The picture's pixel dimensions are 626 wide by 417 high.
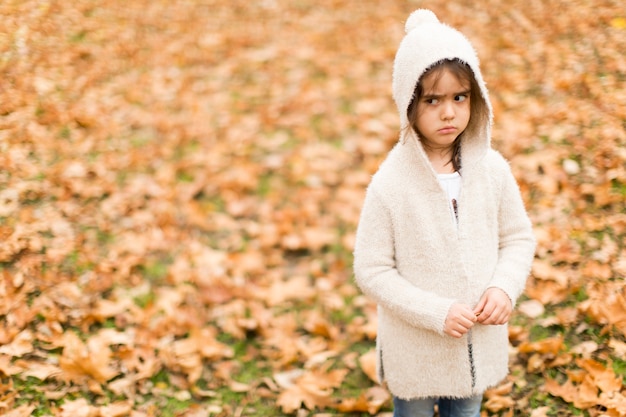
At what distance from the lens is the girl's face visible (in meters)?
2.08

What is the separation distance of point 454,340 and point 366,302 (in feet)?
5.79

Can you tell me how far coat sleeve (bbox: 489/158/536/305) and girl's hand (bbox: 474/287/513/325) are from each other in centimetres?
4

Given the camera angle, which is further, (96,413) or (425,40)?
(96,413)

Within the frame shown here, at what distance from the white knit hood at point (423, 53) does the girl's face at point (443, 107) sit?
2.0 inches

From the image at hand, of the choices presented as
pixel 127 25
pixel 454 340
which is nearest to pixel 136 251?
pixel 454 340

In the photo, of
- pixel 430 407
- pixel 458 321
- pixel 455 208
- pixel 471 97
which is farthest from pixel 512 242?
pixel 430 407

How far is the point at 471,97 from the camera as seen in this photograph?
89.7 inches

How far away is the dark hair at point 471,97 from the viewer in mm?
2076

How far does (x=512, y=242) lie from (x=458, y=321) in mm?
460

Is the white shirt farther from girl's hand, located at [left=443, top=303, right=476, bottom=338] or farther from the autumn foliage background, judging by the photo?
the autumn foliage background

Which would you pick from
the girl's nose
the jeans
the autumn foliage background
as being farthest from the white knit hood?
the autumn foliage background

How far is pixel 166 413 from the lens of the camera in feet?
10.2

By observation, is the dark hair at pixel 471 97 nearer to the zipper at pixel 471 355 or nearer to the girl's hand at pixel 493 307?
the girl's hand at pixel 493 307

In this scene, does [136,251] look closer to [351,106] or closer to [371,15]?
[351,106]
